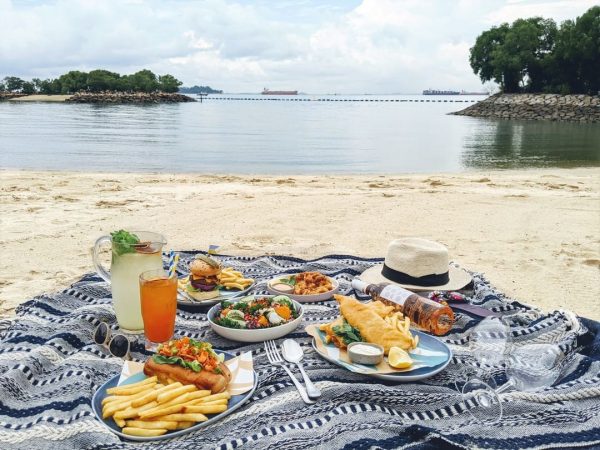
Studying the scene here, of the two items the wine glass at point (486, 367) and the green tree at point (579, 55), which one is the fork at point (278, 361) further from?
the green tree at point (579, 55)

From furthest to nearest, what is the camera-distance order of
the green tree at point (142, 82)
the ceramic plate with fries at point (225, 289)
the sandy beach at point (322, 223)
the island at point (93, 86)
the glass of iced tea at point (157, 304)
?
1. the green tree at point (142, 82)
2. the island at point (93, 86)
3. the sandy beach at point (322, 223)
4. the ceramic plate with fries at point (225, 289)
5. the glass of iced tea at point (157, 304)

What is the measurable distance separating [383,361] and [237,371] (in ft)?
1.85

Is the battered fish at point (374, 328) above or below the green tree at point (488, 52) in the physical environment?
below

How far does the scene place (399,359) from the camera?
1.97m

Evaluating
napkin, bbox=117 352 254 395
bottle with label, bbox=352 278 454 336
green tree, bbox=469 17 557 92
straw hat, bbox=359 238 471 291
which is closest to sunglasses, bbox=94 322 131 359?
napkin, bbox=117 352 254 395

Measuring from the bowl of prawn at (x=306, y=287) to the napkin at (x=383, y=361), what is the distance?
1.77 feet

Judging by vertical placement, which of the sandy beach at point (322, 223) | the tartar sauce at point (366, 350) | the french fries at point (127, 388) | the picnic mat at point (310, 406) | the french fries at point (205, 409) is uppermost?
the tartar sauce at point (366, 350)

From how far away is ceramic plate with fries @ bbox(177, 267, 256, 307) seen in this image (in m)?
2.65

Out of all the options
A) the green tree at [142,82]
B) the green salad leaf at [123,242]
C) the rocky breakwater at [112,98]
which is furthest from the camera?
the green tree at [142,82]

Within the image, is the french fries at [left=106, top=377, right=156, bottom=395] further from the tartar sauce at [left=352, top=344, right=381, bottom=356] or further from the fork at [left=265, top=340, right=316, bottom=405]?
the tartar sauce at [left=352, top=344, right=381, bottom=356]

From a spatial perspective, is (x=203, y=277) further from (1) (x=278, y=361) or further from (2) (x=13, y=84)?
(2) (x=13, y=84)

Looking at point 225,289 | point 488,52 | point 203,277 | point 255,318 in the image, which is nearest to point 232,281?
point 225,289

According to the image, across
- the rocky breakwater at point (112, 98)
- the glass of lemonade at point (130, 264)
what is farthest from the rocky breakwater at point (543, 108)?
the rocky breakwater at point (112, 98)

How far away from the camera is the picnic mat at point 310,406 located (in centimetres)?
169
